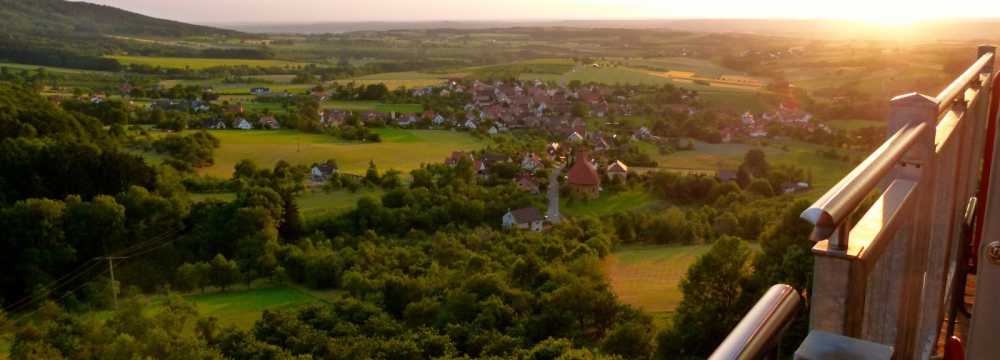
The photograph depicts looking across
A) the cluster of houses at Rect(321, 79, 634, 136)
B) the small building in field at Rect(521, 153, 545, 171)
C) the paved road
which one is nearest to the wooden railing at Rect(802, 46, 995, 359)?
the paved road

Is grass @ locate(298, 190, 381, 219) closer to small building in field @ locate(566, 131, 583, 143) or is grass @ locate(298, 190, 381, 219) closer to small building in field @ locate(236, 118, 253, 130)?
small building in field @ locate(566, 131, 583, 143)

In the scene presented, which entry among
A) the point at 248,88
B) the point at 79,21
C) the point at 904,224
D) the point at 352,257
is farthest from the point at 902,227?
the point at 79,21

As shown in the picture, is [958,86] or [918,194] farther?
[958,86]

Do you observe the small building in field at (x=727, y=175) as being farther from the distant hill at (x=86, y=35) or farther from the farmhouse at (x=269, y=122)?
the distant hill at (x=86, y=35)

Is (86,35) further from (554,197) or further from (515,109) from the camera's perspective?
(554,197)

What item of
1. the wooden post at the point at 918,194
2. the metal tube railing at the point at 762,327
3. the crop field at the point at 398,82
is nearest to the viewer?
the metal tube railing at the point at 762,327

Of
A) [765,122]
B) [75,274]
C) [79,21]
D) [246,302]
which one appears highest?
[79,21]

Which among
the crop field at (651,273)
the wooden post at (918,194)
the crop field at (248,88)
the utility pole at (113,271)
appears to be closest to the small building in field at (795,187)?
the crop field at (651,273)
